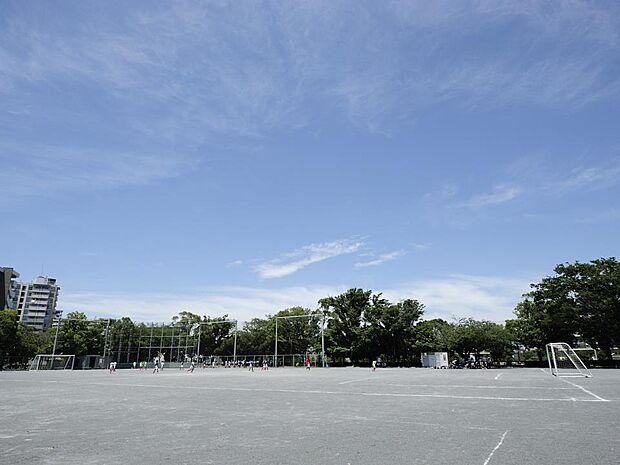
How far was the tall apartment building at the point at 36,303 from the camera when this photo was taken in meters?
167

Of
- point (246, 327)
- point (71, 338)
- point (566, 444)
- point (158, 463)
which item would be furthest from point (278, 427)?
point (246, 327)

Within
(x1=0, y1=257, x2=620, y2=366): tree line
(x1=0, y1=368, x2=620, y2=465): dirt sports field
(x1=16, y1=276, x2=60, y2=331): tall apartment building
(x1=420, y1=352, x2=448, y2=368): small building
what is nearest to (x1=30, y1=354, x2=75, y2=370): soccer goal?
(x1=0, y1=257, x2=620, y2=366): tree line

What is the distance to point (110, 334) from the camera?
6788cm

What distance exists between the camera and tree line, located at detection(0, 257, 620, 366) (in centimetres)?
5066

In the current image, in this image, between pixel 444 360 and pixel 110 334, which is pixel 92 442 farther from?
pixel 110 334

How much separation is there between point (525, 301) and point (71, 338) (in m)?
69.8

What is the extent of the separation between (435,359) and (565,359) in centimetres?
2222

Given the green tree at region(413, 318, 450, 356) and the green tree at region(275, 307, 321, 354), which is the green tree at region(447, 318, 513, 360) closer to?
the green tree at region(413, 318, 450, 356)

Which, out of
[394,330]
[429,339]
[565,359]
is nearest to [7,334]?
[394,330]

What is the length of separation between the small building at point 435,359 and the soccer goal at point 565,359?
47.2ft

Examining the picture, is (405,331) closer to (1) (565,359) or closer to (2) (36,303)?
(1) (565,359)

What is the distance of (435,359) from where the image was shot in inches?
2422

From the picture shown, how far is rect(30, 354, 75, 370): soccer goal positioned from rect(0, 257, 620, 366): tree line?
578 cm

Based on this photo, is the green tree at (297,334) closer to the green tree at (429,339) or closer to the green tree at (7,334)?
the green tree at (429,339)
